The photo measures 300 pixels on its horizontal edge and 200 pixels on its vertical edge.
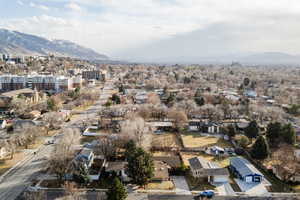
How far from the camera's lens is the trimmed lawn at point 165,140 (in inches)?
914

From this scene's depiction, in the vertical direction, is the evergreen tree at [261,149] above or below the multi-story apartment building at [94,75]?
below

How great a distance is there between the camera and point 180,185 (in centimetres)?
1590

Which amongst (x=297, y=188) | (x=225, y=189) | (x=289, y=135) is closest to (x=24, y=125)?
(x=225, y=189)

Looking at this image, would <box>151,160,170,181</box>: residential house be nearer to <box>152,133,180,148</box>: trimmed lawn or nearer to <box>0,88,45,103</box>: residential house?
<box>152,133,180,148</box>: trimmed lawn

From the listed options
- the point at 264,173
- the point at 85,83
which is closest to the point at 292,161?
the point at 264,173

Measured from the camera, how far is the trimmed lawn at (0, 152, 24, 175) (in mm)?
17830

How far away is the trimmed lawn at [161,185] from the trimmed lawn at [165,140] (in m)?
6.55

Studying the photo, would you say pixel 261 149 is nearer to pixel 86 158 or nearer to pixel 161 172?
pixel 161 172

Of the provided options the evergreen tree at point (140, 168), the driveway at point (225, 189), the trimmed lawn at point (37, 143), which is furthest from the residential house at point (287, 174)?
the trimmed lawn at point (37, 143)

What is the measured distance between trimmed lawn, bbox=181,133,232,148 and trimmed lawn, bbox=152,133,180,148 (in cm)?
99

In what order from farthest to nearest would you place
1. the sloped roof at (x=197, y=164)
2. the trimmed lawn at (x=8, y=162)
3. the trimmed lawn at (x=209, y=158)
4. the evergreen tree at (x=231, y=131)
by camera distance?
the evergreen tree at (x=231, y=131) < the trimmed lawn at (x=209, y=158) < the trimmed lawn at (x=8, y=162) < the sloped roof at (x=197, y=164)

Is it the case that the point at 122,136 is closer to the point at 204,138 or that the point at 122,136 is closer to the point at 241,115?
the point at 204,138

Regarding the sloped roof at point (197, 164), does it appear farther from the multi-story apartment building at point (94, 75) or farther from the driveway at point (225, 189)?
the multi-story apartment building at point (94, 75)

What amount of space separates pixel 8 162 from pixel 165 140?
1528cm
